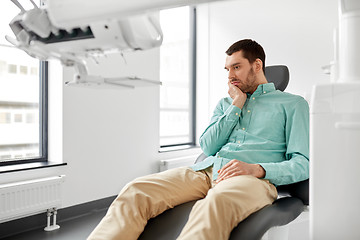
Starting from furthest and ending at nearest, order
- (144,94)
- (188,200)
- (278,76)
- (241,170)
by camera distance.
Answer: (144,94), (278,76), (188,200), (241,170)

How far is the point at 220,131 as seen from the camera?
5.26 ft

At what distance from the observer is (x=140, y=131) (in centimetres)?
306

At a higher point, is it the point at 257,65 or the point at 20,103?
the point at 257,65

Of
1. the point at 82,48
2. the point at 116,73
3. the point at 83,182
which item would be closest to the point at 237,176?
the point at 82,48

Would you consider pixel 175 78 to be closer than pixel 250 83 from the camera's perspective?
No

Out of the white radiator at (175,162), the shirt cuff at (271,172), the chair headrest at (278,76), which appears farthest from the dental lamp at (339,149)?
the white radiator at (175,162)

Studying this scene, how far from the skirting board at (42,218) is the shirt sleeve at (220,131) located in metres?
1.34

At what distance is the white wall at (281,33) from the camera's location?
3.13 meters

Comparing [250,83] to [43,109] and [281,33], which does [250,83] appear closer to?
[43,109]

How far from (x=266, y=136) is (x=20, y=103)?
183cm

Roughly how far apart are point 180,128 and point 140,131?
0.97 metres

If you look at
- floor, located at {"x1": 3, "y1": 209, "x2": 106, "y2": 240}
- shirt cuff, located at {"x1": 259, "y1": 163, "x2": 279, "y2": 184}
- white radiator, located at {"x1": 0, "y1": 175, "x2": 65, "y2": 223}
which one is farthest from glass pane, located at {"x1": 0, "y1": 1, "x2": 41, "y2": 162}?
shirt cuff, located at {"x1": 259, "y1": 163, "x2": 279, "y2": 184}

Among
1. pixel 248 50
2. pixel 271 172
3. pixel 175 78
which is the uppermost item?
pixel 175 78

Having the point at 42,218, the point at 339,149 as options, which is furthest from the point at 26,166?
the point at 339,149
